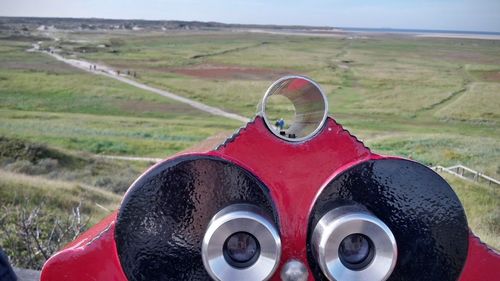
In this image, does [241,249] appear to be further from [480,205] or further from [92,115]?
[92,115]

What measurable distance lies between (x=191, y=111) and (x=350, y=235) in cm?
2865

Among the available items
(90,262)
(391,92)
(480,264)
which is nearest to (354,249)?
(480,264)

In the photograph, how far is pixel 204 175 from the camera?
191 centimetres

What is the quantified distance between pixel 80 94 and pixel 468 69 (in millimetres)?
35317

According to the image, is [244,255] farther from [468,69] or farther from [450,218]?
[468,69]

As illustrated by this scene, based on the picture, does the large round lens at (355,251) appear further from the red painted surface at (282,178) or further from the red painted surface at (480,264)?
the red painted surface at (480,264)

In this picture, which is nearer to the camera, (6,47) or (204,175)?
(204,175)

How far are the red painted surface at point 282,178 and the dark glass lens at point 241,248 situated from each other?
130 mm

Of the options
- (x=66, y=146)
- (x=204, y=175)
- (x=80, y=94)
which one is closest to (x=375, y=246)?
(x=204, y=175)

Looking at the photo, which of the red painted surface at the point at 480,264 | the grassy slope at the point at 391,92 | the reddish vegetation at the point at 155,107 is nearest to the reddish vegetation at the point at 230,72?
the grassy slope at the point at 391,92

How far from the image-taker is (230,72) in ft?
159

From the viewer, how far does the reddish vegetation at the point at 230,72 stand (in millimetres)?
45344

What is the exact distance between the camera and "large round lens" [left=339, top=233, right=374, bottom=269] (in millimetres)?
1917

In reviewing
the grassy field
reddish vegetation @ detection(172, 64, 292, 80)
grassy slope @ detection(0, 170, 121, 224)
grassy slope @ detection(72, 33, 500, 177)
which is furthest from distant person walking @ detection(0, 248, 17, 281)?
reddish vegetation @ detection(172, 64, 292, 80)
